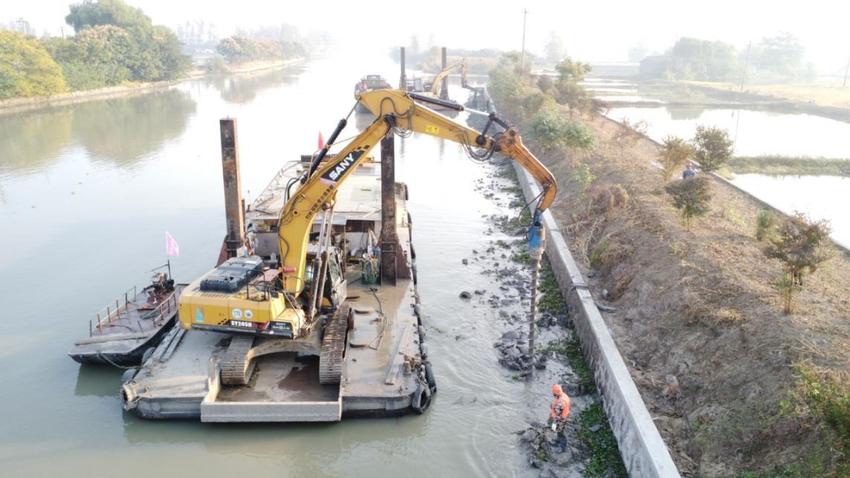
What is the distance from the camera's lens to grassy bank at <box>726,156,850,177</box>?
91.4 feet

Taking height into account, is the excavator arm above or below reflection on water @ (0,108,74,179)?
above

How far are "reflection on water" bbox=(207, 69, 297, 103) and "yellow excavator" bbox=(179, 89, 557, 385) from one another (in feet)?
177

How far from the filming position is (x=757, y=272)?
1159 centimetres

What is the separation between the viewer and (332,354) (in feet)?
33.3

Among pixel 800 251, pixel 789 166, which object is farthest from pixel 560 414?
pixel 789 166

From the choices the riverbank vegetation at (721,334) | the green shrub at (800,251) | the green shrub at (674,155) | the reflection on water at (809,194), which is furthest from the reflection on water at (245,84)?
the green shrub at (800,251)

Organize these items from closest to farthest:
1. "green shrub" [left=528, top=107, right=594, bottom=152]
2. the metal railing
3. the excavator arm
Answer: the excavator arm < the metal railing < "green shrub" [left=528, top=107, right=594, bottom=152]

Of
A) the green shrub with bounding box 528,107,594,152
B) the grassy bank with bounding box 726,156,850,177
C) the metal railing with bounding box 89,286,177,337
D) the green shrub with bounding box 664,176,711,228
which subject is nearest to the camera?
the metal railing with bounding box 89,286,177,337

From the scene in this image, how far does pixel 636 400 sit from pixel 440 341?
4.74 meters

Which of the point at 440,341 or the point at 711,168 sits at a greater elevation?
the point at 711,168

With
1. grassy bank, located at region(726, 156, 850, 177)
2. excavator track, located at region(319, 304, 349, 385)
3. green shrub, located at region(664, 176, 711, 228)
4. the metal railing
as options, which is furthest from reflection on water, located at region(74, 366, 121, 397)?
grassy bank, located at region(726, 156, 850, 177)

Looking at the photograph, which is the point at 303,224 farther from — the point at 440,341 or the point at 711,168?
the point at 711,168

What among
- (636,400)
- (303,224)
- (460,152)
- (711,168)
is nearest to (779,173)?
(711,168)

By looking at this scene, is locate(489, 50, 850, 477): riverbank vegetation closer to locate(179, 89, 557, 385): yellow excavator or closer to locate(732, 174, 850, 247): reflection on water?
locate(179, 89, 557, 385): yellow excavator
